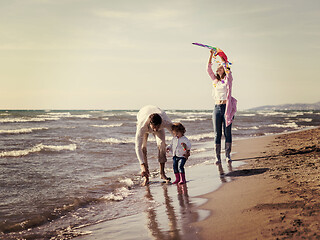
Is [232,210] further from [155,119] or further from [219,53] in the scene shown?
[219,53]

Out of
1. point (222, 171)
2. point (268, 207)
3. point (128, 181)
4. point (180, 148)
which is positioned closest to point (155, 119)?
point (180, 148)

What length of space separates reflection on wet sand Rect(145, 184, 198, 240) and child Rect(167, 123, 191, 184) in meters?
0.62

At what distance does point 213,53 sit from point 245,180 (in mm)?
3123

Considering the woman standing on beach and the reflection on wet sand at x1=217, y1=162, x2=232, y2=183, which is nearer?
the reflection on wet sand at x1=217, y1=162, x2=232, y2=183

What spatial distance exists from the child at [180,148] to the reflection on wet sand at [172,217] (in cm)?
62

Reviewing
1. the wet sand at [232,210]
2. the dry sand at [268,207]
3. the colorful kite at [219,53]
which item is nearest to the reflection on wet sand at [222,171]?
the wet sand at [232,210]

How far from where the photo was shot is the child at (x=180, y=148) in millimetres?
5660

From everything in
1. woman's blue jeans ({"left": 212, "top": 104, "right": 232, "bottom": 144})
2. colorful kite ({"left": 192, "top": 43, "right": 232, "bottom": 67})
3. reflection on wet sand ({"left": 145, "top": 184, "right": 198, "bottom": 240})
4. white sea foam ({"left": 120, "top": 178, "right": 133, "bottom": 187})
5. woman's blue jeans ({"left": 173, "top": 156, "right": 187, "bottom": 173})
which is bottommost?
white sea foam ({"left": 120, "top": 178, "right": 133, "bottom": 187})

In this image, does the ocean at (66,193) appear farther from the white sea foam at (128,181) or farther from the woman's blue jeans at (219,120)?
the woman's blue jeans at (219,120)

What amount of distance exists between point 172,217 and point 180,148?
2.18 m

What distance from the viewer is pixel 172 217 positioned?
364 centimetres

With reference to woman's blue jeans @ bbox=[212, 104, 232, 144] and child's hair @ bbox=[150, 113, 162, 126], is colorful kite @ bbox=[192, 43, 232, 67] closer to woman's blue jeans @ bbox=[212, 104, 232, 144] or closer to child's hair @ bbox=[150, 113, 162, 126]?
woman's blue jeans @ bbox=[212, 104, 232, 144]

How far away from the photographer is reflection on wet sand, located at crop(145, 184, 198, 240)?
10.1 feet

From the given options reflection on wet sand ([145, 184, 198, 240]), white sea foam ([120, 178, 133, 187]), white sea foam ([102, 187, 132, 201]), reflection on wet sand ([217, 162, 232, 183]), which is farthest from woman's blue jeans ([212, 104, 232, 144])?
white sea foam ([102, 187, 132, 201])
